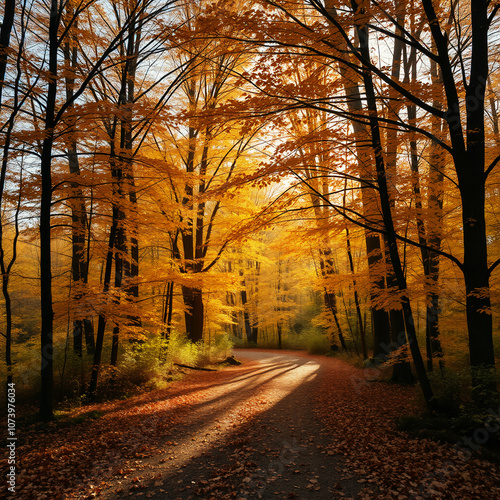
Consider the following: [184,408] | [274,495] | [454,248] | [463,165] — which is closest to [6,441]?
Answer: [184,408]

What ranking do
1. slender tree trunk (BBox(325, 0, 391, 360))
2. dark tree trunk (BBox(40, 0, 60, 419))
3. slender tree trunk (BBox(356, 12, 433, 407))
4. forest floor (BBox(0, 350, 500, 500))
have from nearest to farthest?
1. forest floor (BBox(0, 350, 500, 500))
2. slender tree trunk (BBox(356, 12, 433, 407))
3. dark tree trunk (BBox(40, 0, 60, 419))
4. slender tree trunk (BBox(325, 0, 391, 360))

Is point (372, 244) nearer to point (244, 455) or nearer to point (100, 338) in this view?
point (244, 455)

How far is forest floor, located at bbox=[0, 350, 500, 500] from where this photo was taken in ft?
11.7

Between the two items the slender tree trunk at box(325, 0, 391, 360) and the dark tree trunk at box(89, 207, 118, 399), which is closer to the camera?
the slender tree trunk at box(325, 0, 391, 360)

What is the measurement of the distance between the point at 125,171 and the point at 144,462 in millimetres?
6158

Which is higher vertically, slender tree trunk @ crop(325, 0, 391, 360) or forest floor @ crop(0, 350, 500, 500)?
slender tree trunk @ crop(325, 0, 391, 360)

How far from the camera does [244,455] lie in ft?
14.5

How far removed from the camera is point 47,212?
19.2ft

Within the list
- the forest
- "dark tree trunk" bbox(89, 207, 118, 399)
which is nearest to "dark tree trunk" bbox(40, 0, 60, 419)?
the forest

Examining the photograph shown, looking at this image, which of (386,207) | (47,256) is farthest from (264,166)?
(47,256)

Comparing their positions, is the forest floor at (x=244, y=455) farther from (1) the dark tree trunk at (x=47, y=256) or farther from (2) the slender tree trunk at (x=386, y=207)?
(2) the slender tree trunk at (x=386, y=207)

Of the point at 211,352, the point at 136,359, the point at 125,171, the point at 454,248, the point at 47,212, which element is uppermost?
the point at 125,171

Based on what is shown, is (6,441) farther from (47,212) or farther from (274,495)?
(274,495)

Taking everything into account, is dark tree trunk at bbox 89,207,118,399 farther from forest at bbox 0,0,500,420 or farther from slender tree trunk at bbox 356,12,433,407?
slender tree trunk at bbox 356,12,433,407
